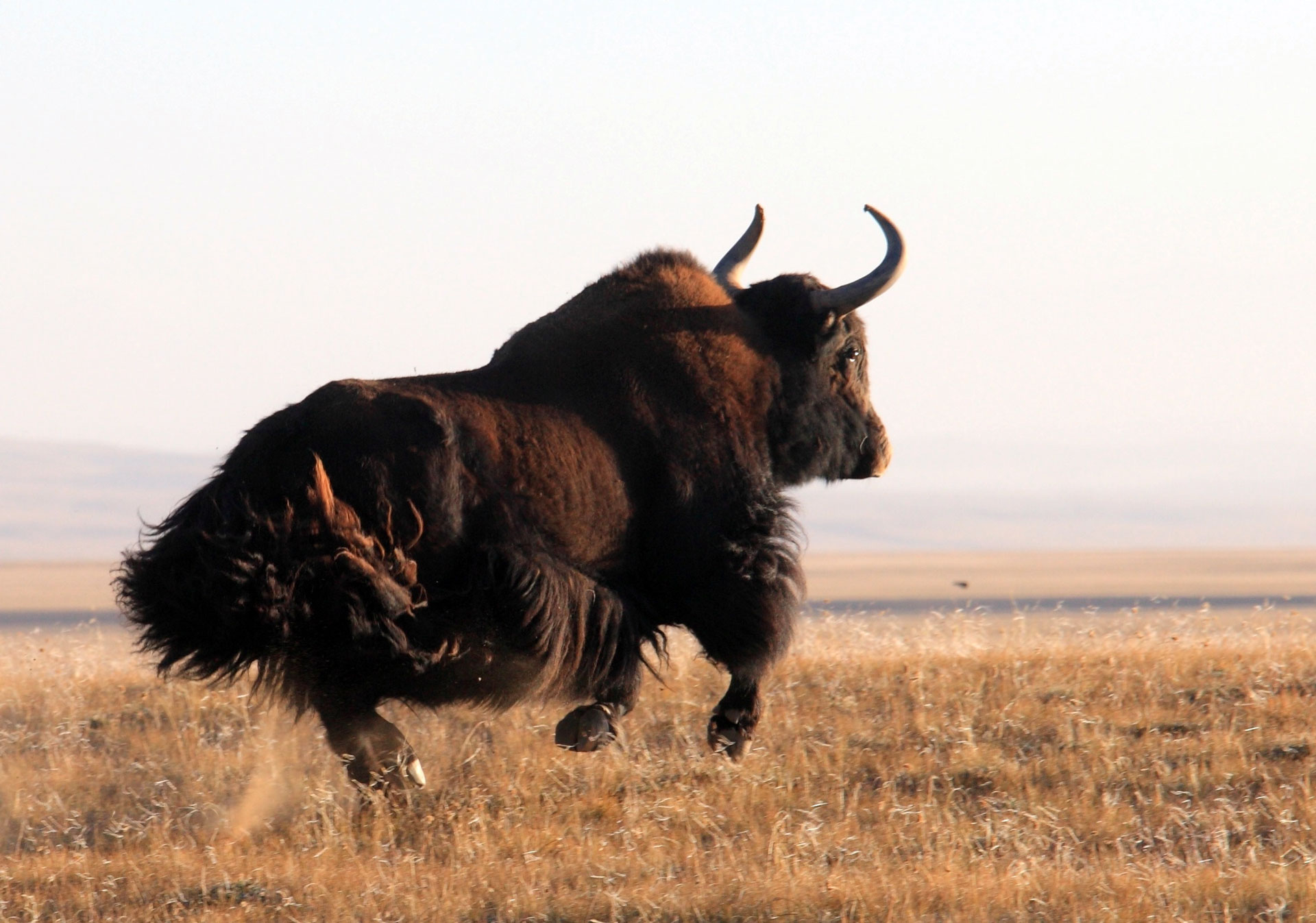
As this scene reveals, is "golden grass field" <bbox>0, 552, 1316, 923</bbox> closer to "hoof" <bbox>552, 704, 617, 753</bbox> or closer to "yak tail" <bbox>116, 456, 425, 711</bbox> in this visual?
"hoof" <bbox>552, 704, 617, 753</bbox>

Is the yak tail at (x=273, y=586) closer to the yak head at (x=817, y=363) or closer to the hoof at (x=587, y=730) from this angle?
the hoof at (x=587, y=730)

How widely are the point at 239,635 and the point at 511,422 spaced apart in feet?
4.09

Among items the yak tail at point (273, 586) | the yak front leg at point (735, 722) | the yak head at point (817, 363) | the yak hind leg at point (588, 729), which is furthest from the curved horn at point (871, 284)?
the yak tail at point (273, 586)

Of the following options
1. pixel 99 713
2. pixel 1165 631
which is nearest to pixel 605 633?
pixel 99 713

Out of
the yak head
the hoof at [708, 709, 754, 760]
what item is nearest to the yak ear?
the yak head

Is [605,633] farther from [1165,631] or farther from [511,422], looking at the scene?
[1165,631]

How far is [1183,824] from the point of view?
632cm

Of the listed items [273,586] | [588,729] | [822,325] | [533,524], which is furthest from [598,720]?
[822,325]

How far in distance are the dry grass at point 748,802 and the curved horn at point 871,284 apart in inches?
76.6

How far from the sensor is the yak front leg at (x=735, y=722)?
22.9ft

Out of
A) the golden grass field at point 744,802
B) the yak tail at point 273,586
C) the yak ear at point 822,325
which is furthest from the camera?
the yak ear at point 822,325

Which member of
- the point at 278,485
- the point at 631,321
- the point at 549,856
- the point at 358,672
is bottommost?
the point at 549,856

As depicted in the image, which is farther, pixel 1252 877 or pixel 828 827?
pixel 828 827

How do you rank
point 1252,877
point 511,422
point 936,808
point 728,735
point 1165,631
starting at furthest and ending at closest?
point 1165,631, point 728,735, point 936,808, point 511,422, point 1252,877
